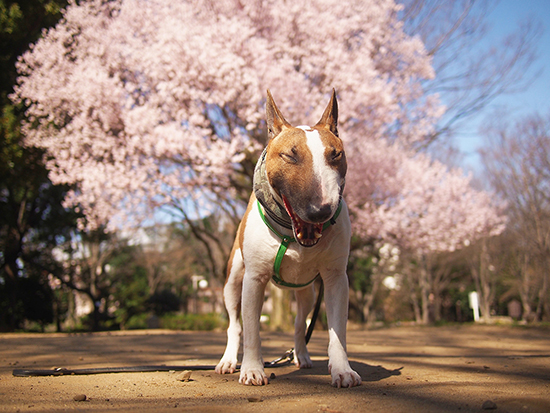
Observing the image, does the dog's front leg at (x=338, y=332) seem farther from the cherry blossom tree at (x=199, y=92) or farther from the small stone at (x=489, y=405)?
the cherry blossom tree at (x=199, y=92)

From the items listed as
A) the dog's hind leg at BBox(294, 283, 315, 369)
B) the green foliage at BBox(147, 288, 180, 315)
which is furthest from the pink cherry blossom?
the green foliage at BBox(147, 288, 180, 315)

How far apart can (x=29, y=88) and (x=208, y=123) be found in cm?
506

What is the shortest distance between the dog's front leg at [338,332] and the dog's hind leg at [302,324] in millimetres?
679

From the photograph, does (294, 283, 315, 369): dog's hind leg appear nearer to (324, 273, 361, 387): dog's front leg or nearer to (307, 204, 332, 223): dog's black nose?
(324, 273, 361, 387): dog's front leg

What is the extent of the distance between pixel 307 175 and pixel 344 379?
3.88 feet

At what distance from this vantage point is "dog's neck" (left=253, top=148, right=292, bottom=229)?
2.60m

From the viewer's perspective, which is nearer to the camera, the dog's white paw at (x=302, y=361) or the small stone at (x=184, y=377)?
the small stone at (x=184, y=377)

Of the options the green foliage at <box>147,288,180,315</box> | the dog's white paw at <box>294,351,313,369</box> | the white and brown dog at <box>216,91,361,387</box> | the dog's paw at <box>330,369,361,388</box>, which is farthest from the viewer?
the green foliage at <box>147,288,180,315</box>

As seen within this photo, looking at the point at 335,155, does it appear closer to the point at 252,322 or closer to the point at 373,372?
the point at 252,322

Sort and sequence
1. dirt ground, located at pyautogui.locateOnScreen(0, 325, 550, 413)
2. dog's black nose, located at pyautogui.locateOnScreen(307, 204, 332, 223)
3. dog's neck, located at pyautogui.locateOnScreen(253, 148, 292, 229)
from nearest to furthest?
dirt ground, located at pyautogui.locateOnScreen(0, 325, 550, 413)
dog's black nose, located at pyautogui.locateOnScreen(307, 204, 332, 223)
dog's neck, located at pyautogui.locateOnScreen(253, 148, 292, 229)

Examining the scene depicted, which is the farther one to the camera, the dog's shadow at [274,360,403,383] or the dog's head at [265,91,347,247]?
the dog's shadow at [274,360,403,383]

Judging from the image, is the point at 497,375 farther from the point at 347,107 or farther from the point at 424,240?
the point at 424,240

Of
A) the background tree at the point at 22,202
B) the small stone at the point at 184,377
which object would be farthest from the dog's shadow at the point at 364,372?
the background tree at the point at 22,202

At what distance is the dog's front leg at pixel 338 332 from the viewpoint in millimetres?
2529
